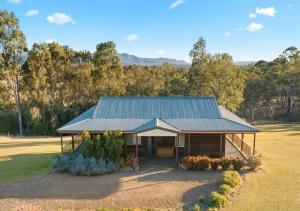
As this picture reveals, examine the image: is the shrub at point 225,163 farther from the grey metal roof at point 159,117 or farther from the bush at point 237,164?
the grey metal roof at point 159,117

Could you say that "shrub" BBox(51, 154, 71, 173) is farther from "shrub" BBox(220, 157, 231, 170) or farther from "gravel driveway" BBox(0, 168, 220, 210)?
"shrub" BBox(220, 157, 231, 170)

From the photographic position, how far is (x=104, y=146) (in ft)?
51.9

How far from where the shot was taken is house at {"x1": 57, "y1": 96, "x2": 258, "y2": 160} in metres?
16.2

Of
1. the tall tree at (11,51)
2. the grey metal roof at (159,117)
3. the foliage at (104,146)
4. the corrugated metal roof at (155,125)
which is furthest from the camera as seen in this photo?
the tall tree at (11,51)

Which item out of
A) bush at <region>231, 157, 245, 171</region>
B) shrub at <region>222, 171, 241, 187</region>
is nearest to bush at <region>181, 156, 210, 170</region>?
bush at <region>231, 157, 245, 171</region>

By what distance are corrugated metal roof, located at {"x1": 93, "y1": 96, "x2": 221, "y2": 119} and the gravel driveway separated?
174 inches

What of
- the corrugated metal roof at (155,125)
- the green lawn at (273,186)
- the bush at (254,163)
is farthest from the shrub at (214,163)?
the corrugated metal roof at (155,125)

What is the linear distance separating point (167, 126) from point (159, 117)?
6.38 feet

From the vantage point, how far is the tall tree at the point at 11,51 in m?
34.8

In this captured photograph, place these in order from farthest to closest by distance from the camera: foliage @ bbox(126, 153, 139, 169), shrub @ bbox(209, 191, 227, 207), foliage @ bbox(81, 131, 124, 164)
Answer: foliage @ bbox(126, 153, 139, 169) < foliage @ bbox(81, 131, 124, 164) < shrub @ bbox(209, 191, 227, 207)

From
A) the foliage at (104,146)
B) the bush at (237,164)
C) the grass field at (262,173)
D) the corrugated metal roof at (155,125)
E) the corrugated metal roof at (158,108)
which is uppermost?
the corrugated metal roof at (158,108)

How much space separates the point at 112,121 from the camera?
18016 mm

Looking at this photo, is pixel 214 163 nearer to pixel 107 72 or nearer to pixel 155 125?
pixel 155 125

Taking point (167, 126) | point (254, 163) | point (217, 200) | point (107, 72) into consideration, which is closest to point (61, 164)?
point (167, 126)
